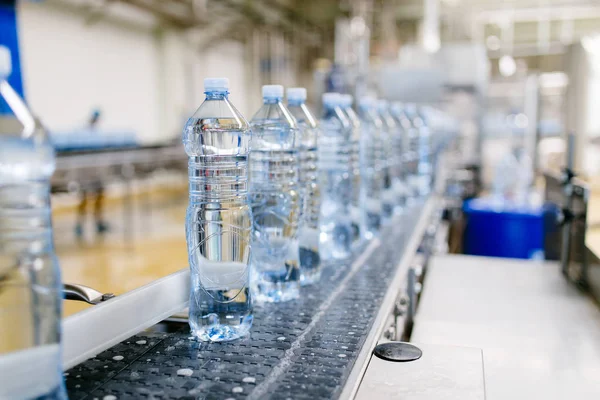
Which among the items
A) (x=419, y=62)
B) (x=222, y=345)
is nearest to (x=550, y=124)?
(x=419, y=62)

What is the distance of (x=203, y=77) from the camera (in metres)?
6.66

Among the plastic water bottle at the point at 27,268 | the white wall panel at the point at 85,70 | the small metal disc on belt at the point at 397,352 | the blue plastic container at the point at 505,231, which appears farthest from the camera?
the white wall panel at the point at 85,70

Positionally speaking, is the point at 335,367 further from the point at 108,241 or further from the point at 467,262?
the point at 108,241

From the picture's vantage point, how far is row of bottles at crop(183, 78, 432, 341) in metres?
1.01

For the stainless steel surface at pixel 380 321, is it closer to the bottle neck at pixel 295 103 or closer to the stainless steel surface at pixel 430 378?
the stainless steel surface at pixel 430 378

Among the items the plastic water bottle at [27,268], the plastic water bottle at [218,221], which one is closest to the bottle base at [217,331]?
the plastic water bottle at [218,221]

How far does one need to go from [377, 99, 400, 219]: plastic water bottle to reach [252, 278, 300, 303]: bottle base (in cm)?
99

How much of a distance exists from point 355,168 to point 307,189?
16.0 inches

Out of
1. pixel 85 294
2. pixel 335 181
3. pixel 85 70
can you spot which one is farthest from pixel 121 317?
pixel 85 70

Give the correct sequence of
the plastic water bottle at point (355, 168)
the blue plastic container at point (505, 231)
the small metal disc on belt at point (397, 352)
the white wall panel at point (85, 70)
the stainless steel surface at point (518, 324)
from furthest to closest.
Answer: the white wall panel at point (85, 70) < the blue plastic container at point (505, 231) < the plastic water bottle at point (355, 168) < the stainless steel surface at point (518, 324) < the small metal disc on belt at point (397, 352)

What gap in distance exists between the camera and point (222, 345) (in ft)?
3.08

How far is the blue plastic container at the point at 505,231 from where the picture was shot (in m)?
3.48

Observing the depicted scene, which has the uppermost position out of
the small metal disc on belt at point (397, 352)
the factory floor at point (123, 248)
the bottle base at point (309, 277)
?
the bottle base at point (309, 277)

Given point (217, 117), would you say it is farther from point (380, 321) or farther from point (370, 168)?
point (370, 168)
